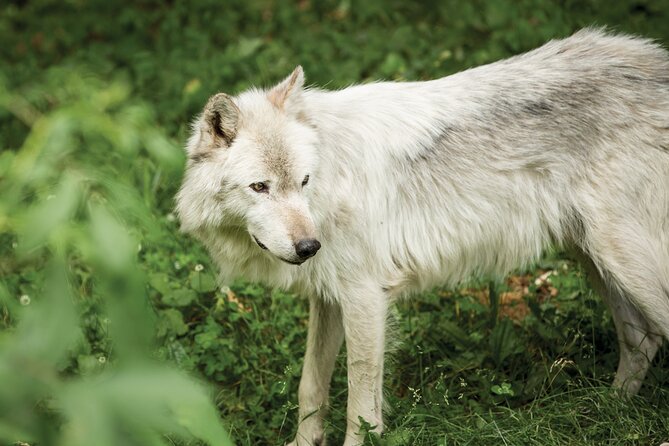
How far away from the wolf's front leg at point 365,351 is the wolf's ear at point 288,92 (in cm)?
95

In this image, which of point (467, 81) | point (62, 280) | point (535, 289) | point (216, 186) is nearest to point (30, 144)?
point (62, 280)

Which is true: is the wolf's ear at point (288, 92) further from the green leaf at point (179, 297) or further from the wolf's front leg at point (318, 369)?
the green leaf at point (179, 297)

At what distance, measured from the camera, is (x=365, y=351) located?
3918 mm

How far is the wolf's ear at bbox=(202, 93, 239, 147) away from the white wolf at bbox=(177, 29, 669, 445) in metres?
0.05

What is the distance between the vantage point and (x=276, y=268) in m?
3.88

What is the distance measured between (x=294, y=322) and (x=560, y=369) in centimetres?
161

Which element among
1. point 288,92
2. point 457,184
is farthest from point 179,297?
point 457,184

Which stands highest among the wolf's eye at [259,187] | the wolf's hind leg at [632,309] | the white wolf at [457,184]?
the wolf's eye at [259,187]

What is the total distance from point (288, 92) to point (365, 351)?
50.8 inches

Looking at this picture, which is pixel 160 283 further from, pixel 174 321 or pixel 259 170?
pixel 259 170

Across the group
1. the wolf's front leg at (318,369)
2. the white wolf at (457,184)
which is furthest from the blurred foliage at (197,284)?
the white wolf at (457,184)

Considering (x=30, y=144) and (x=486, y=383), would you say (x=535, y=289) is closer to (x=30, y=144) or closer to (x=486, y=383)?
(x=486, y=383)

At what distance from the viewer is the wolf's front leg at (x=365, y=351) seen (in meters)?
3.88

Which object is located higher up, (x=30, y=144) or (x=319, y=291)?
(x=30, y=144)
